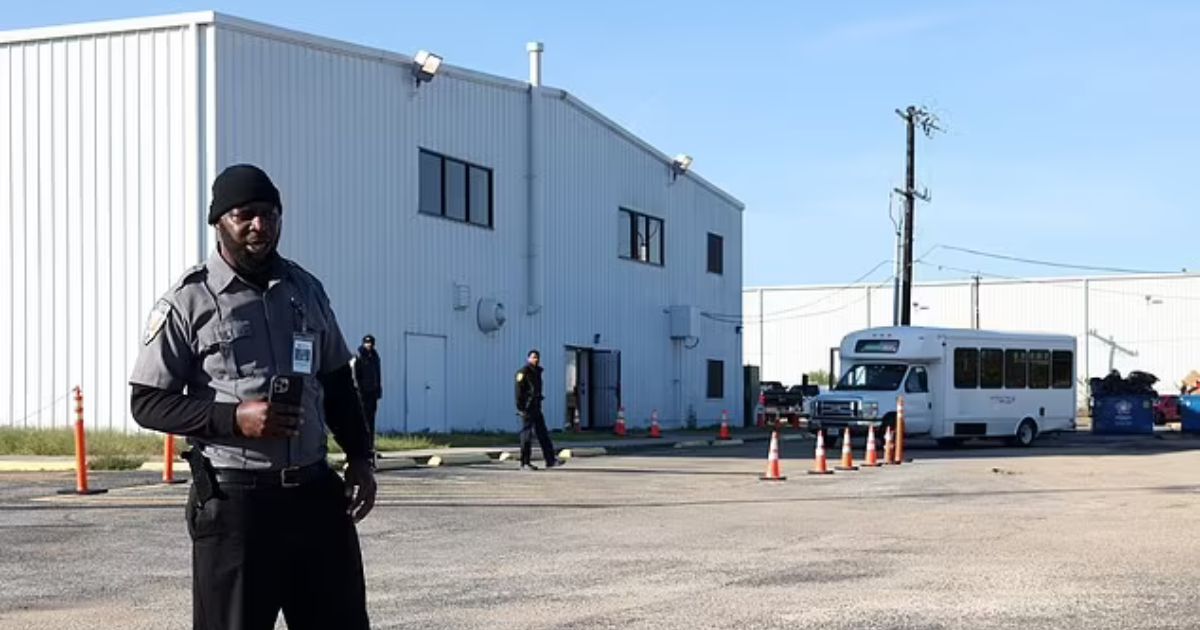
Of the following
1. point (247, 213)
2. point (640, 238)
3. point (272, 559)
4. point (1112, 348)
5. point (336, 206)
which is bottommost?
point (272, 559)

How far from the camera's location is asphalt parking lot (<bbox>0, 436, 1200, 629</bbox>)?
30.5 ft

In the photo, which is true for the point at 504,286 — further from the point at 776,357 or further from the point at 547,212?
the point at 776,357

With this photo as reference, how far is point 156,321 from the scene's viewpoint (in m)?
4.61

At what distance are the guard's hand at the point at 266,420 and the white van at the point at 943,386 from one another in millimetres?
28341

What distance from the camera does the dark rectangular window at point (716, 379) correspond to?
45.9 metres

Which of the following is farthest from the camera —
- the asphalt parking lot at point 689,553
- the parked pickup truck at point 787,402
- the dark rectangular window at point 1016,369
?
the parked pickup truck at point 787,402

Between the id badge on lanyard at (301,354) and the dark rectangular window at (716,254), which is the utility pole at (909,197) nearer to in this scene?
the dark rectangular window at (716,254)

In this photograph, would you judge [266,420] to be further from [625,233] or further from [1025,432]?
[625,233]

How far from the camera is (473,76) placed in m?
34.1

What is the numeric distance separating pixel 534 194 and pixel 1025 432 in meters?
12.5

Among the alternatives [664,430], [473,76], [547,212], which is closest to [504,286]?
[547,212]

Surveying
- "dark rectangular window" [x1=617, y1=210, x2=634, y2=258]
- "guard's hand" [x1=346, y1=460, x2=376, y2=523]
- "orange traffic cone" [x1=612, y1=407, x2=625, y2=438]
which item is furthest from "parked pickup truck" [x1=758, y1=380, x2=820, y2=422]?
"guard's hand" [x1=346, y1=460, x2=376, y2=523]

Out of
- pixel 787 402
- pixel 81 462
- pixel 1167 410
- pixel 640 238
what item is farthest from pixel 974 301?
pixel 81 462

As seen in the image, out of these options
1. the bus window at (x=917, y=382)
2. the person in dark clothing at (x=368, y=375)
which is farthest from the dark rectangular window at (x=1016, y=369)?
the person in dark clothing at (x=368, y=375)
